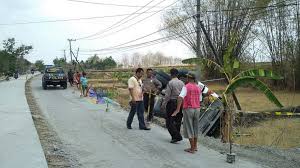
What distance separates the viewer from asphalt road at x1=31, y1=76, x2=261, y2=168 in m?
7.91

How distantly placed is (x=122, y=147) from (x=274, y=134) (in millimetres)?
7590

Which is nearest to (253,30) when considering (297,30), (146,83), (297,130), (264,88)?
(297,30)

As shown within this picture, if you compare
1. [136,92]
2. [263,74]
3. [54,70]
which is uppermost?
[54,70]

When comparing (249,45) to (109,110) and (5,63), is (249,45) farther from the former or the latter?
(5,63)

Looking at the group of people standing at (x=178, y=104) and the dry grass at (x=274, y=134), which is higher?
the group of people standing at (x=178, y=104)

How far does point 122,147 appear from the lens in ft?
30.9

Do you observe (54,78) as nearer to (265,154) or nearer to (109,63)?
(265,154)

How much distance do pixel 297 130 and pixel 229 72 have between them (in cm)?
708

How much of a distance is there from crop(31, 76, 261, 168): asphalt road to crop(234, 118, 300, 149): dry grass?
10.0 feet

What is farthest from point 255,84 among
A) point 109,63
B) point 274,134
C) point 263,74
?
point 109,63

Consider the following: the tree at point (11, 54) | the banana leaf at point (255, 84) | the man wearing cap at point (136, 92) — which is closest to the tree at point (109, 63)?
the tree at point (11, 54)

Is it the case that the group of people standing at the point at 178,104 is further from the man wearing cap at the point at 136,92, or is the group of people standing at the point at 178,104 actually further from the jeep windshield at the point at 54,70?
the jeep windshield at the point at 54,70

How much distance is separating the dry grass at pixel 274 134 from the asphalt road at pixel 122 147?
305 centimetres

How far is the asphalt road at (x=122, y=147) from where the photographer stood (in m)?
7.91
